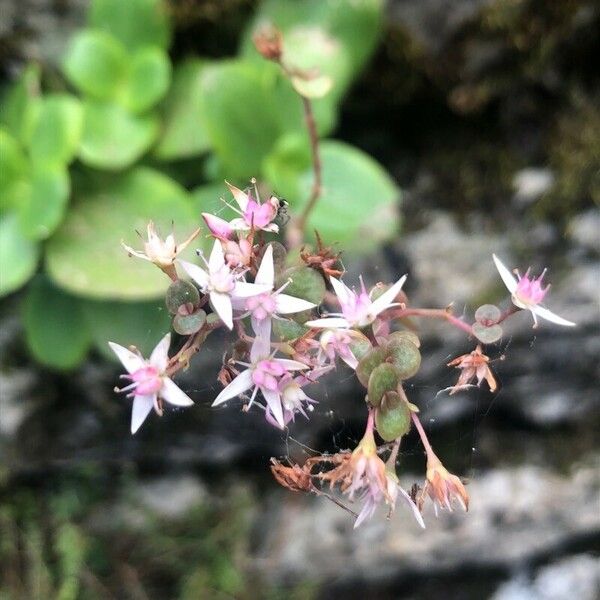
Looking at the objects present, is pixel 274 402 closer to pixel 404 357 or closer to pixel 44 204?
pixel 404 357

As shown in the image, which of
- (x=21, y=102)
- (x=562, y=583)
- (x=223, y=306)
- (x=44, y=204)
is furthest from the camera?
(x=562, y=583)

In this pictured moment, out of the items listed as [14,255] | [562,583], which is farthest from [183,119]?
[562,583]

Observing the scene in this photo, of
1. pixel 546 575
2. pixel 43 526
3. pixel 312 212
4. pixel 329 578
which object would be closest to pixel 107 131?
pixel 312 212

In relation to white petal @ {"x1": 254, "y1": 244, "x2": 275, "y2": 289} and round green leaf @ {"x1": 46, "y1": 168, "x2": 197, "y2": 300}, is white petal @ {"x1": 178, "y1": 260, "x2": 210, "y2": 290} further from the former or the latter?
round green leaf @ {"x1": 46, "y1": 168, "x2": 197, "y2": 300}

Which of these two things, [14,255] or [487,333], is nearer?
[487,333]

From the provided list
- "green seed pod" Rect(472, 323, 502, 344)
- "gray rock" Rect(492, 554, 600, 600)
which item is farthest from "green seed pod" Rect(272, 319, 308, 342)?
"gray rock" Rect(492, 554, 600, 600)

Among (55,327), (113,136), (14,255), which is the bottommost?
(55,327)

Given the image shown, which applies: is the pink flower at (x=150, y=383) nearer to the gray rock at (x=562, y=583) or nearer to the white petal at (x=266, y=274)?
the white petal at (x=266, y=274)

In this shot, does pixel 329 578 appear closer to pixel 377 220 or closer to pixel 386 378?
pixel 377 220
